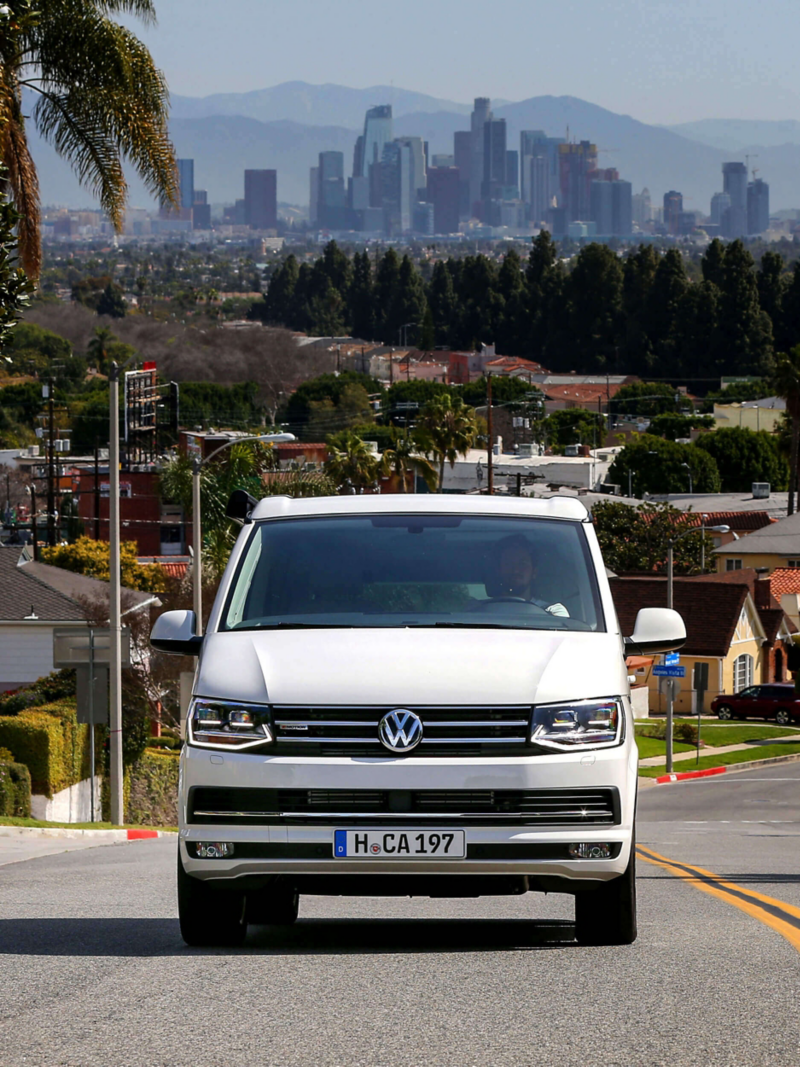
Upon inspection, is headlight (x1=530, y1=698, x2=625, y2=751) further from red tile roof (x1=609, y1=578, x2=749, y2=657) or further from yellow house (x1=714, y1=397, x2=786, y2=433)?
yellow house (x1=714, y1=397, x2=786, y2=433)

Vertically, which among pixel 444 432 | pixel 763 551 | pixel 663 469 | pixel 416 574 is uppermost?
pixel 416 574

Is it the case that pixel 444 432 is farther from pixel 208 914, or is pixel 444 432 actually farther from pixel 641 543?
pixel 208 914

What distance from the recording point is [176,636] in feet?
26.0

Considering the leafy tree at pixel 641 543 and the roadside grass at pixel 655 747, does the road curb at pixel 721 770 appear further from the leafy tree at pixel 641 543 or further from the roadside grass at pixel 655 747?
the leafy tree at pixel 641 543

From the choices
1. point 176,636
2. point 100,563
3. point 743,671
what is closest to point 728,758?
point 743,671

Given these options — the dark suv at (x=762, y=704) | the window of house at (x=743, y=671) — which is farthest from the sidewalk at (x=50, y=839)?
the window of house at (x=743, y=671)

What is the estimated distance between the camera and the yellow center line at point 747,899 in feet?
30.7

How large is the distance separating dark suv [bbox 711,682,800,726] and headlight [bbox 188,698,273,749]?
5426 cm

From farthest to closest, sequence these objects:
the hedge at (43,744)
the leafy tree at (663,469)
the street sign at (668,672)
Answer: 1. the leafy tree at (663,469)
2. the street sign at (668,672)
3. the hedge at (43,744)

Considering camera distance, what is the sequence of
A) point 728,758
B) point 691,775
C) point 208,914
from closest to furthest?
point 208,914 < point 691,775 < point 728,758

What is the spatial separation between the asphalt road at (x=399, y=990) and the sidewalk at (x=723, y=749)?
128 feet

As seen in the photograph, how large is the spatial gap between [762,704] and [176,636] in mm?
55103

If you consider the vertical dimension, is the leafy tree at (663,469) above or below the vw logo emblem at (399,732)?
below

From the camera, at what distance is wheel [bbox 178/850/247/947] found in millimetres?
7367
